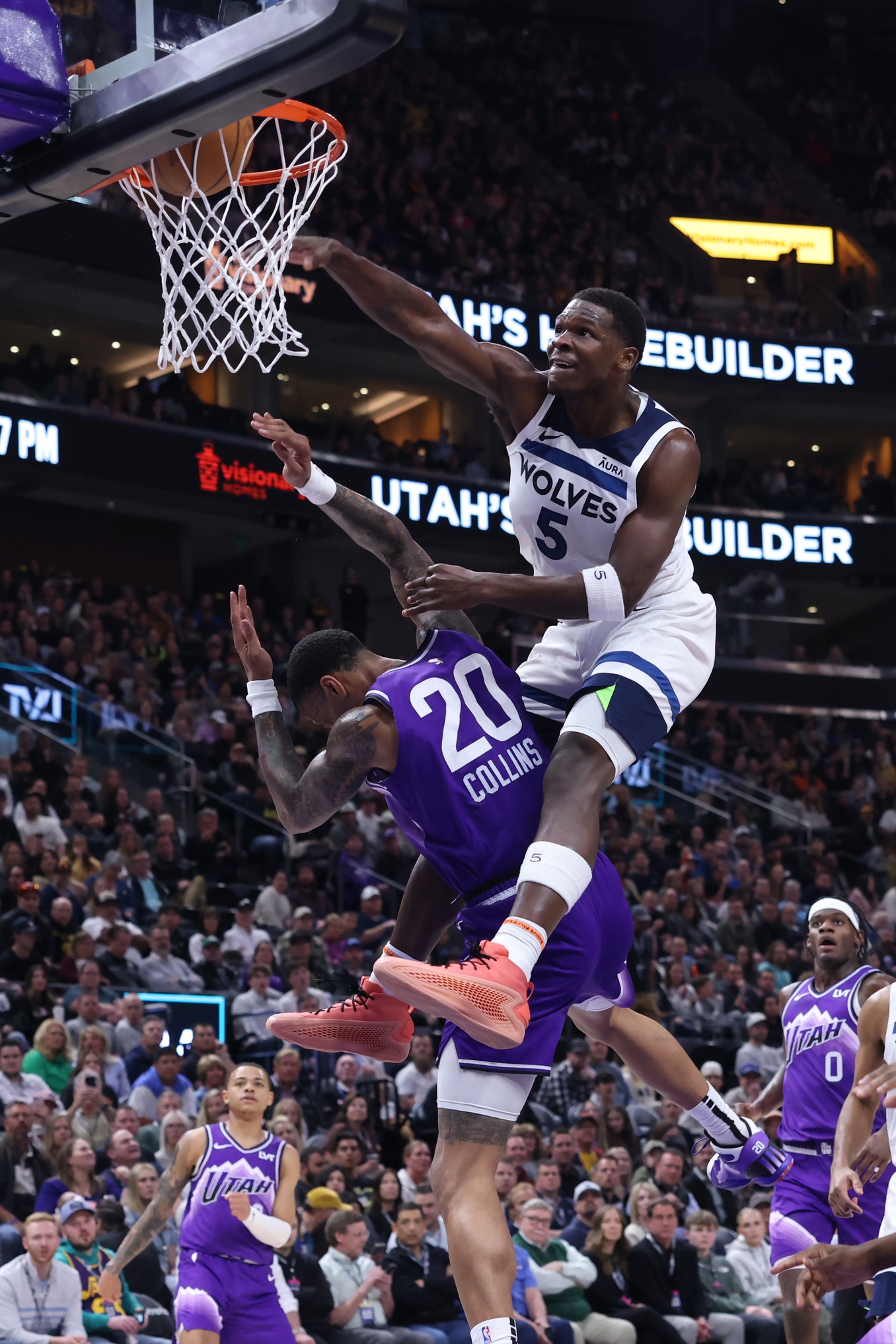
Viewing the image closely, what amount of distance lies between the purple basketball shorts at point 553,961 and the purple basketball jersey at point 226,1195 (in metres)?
4.14

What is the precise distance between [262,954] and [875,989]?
7162 mm

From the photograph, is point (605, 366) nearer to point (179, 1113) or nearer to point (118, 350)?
point (179, 1113)

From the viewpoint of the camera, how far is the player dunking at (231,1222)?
9039 millimetres

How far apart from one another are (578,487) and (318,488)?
965 mm

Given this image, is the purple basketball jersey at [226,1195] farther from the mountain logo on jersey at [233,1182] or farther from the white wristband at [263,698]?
the white wristband at [263,698]

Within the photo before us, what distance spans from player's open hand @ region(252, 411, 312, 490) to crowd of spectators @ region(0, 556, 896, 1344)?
6.43 ft

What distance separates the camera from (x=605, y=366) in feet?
18.0

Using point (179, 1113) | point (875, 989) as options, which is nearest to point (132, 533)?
point (179, 1113)

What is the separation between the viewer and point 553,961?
534 centimetres

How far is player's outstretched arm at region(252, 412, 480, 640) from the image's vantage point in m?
5.76

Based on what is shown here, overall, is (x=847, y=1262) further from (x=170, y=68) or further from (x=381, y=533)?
(x=170, y=68)

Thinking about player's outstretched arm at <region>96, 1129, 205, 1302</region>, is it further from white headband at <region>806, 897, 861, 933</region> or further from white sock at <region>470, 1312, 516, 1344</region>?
white sock at <region>470, 1312, 516, 1344</region>

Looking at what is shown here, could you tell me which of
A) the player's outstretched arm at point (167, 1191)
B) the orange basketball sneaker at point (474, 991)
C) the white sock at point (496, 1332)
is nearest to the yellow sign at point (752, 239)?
the player's outstretched arm at point (167, 1191)

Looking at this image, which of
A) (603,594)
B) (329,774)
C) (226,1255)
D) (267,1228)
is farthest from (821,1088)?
(329,774)
